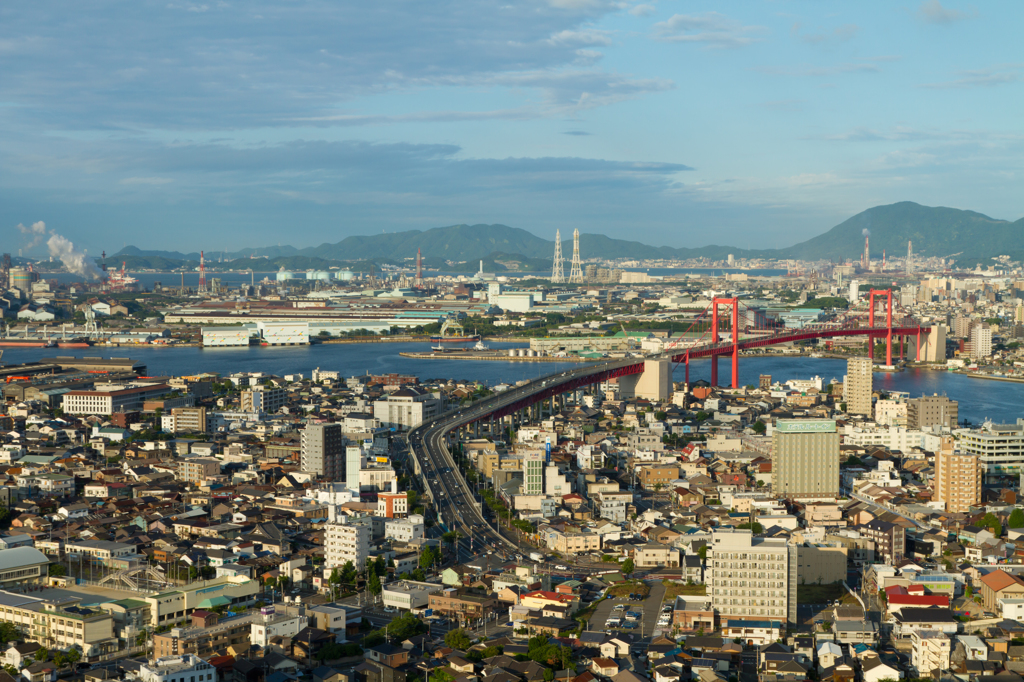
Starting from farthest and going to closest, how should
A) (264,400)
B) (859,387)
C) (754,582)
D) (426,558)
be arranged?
(264,400)
(859,387)
(426,558)
(754,582)

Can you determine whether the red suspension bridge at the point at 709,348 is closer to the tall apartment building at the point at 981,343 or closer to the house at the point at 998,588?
the tall apartment building at the point at 981,343

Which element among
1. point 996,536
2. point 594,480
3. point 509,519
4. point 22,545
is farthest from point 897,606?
point 22,545

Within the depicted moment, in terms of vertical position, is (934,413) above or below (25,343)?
below

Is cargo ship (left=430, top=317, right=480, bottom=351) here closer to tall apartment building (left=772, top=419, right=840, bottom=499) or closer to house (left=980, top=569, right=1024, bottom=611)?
tall apartment building (left=772, top=419, right=840, bottom=499)

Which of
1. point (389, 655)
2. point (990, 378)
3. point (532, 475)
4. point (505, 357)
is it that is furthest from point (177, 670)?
point (505, 357)

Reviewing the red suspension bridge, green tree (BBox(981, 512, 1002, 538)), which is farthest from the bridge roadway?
green tree (BBox(981, 512, 1002, 538))

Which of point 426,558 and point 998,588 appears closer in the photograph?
point 998,588

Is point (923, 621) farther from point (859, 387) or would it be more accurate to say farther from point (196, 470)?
point (859, 387)
